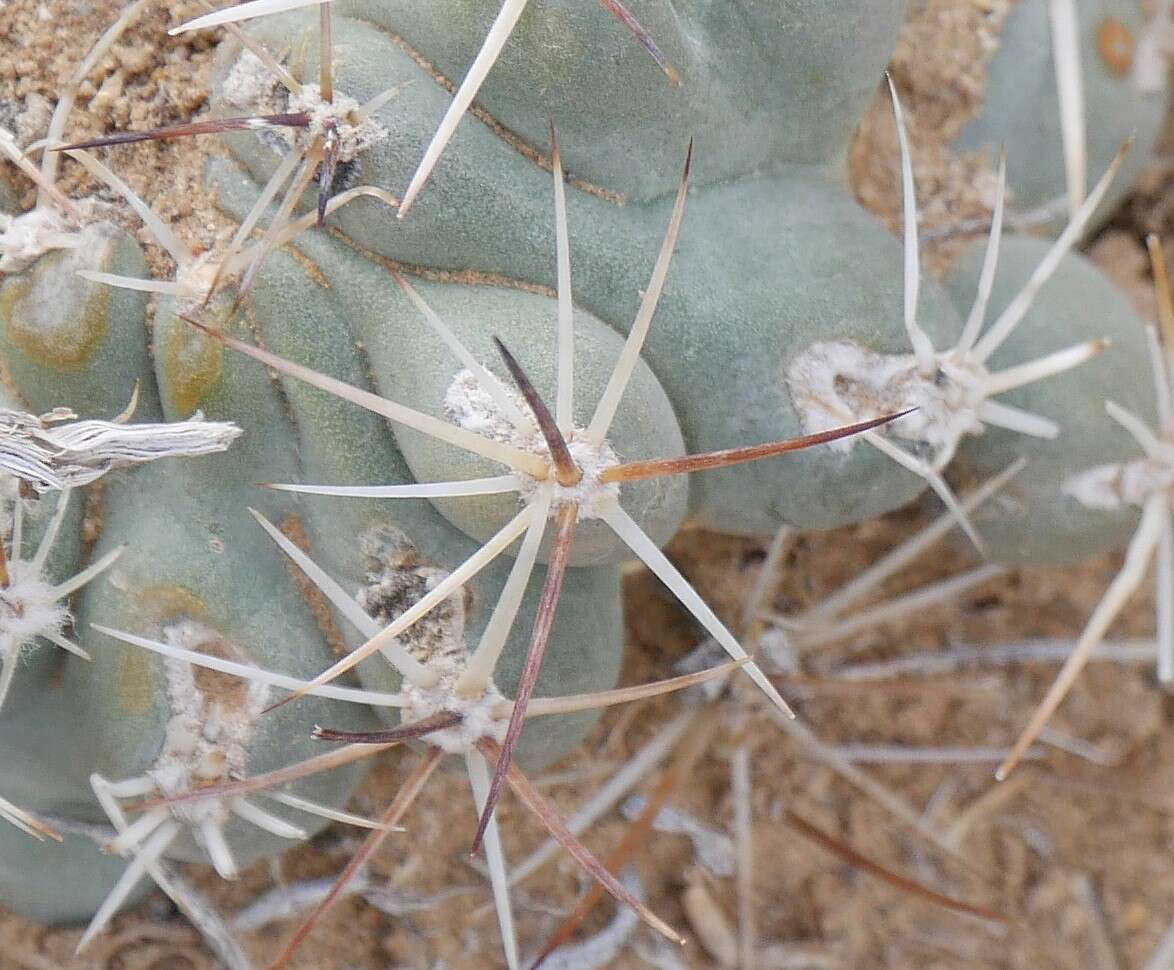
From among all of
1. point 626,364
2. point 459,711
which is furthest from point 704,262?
point 459,711

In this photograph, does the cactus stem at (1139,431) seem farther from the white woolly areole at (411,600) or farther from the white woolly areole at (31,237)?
the white woolly areole at (31,237)

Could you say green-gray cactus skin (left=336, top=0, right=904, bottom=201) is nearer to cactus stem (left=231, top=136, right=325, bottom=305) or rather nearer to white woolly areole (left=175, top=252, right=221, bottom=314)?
cactus stem (left=231, top=136, right=325, bottom=305)

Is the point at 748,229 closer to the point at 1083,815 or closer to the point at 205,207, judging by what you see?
the point at 205,207

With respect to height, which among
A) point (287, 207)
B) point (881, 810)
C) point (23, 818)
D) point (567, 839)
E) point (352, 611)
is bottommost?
point (881, 810)

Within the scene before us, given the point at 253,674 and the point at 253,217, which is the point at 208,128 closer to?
the point at 253,217

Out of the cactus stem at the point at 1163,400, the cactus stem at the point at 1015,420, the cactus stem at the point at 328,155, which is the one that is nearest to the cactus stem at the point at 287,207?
the cactus stem at the point at 328,155

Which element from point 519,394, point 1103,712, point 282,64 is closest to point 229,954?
point 519,394

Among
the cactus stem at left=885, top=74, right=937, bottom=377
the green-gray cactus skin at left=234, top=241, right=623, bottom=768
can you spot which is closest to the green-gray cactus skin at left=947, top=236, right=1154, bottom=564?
the cactus stem at left=885, top=74, right=937, bottom=377

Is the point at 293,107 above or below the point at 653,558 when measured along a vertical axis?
above
